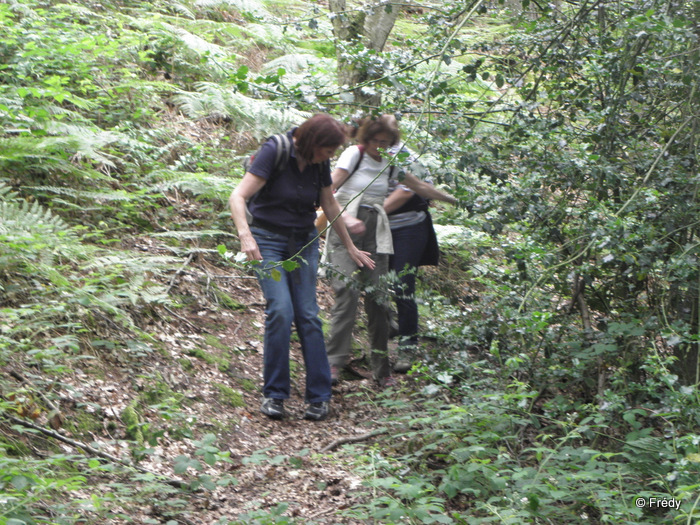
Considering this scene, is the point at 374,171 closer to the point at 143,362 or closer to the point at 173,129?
the point at 143,362

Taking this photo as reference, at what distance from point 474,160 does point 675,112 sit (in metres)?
1.72

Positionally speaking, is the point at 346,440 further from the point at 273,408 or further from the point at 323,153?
the point at 323,153

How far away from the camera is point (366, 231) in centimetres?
569

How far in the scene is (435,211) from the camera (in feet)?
30.9

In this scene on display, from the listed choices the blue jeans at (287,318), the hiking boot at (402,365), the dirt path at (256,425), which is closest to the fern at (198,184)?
the dirt path at (256,425)

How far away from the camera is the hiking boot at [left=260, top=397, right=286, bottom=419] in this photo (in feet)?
16.3

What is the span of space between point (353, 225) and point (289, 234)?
2.36 feet

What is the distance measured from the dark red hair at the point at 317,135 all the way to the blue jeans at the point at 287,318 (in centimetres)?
65

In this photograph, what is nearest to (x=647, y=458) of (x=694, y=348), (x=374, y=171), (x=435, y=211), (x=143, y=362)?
(x=694, y=348)

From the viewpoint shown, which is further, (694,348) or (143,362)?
(143,362)

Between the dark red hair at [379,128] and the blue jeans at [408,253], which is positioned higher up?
the dark red hair at [379,128]

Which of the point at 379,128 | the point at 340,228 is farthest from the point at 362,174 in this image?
the point at 340,228

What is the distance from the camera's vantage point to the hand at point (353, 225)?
216 inches

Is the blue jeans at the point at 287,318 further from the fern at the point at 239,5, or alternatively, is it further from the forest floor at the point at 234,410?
the fern at the point at 239,5
